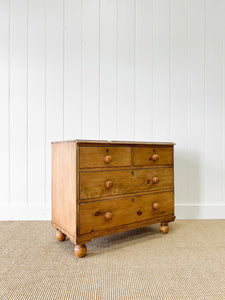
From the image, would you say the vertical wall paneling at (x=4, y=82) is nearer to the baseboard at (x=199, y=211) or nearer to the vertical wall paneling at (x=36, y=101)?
the vertical wall paneling at (x=36, y=101)

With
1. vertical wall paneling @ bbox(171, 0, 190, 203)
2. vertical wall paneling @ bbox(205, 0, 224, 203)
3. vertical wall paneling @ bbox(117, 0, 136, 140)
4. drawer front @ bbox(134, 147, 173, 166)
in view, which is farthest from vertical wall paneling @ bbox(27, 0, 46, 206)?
vertical wall paneling @ bbox(205, 0, 224, 203)

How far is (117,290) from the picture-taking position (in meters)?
0.97

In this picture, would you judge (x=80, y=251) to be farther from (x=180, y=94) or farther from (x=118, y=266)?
(x=180, y=94)

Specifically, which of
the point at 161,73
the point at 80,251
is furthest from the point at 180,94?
the point at 80,251

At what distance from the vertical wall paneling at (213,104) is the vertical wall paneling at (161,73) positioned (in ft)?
1.35

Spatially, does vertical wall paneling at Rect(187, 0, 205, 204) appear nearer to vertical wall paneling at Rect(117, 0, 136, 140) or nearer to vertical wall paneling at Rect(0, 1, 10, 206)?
vertical wall paneling at Rect(117, 0, 136, 140)

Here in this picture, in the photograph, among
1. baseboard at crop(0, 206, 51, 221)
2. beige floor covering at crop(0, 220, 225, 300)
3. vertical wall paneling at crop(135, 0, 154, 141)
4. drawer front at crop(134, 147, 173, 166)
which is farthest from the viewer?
vertical wall paneling at crop(135, 0, 154, 141)

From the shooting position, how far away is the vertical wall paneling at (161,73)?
81.3 inches

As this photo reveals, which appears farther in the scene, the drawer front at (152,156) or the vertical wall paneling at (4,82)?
the vertical wall paneling at (4,82)

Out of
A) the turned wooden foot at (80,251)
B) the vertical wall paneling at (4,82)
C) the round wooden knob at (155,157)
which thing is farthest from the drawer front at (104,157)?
the vertical wall paneling at (4,82)

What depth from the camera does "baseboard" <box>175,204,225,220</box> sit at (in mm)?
2055

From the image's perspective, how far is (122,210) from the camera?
4.66ft

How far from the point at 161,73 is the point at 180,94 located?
11.3 inches

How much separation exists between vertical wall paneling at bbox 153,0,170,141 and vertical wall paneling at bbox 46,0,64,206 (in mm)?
934
